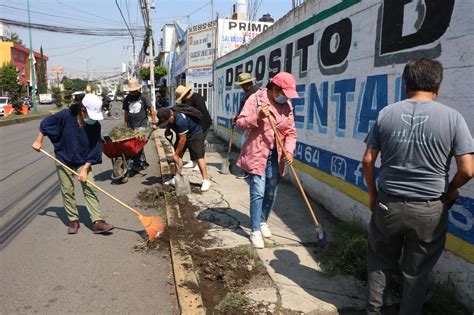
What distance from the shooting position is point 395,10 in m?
3.80

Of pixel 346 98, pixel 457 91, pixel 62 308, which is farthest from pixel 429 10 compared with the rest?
pixel 62 308

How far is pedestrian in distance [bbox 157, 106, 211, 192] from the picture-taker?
602cm

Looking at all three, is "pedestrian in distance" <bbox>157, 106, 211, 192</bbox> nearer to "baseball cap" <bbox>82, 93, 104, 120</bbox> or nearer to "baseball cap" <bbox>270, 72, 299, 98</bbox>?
"baseball cap" <bbox>82, 93, 104, 120</bbox>

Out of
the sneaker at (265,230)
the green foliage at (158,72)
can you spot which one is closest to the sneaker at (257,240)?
the sneaker at (265,230)

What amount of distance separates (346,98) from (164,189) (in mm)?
3454

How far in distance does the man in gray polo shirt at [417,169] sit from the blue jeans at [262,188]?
171cm

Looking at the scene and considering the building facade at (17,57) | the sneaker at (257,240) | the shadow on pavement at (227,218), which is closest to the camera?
the sneaker at (257,240)

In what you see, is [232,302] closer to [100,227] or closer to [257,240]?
[257,240]

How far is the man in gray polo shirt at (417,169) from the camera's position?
2170 mm

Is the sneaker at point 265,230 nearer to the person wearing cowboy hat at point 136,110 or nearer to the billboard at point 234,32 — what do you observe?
the person wearing cowboy hat at point 136,110

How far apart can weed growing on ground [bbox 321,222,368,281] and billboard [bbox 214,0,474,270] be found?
58 cm

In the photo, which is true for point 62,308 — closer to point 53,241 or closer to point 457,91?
point 53,241

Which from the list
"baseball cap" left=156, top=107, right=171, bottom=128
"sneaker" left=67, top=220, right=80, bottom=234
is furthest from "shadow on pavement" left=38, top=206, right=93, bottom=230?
"baseball cap" left=156, top=107, right=171, bottom=128

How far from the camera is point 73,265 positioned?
12.8ft
